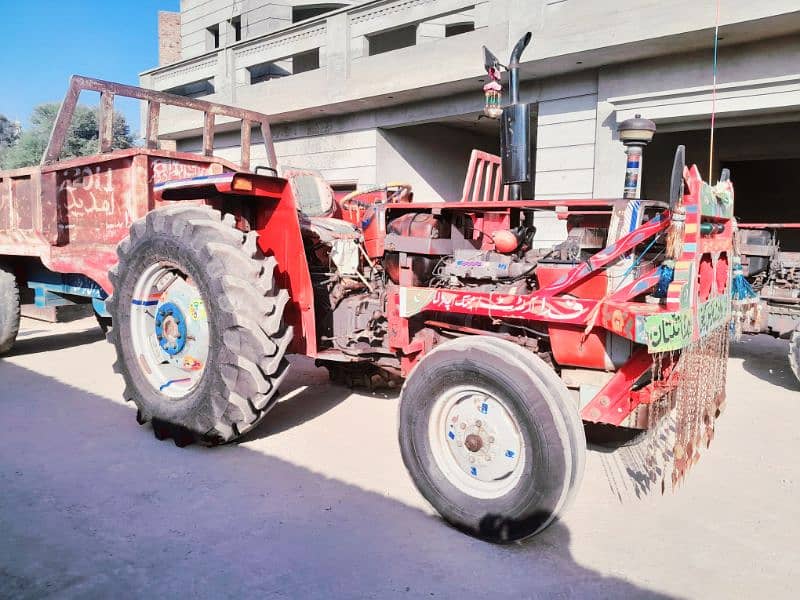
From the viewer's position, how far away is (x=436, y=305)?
3.27m

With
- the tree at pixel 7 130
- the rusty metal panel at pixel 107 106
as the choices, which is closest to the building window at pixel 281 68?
the rusty metal panel at pixel 107 106

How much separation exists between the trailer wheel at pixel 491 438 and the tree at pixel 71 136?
22720 millimetres

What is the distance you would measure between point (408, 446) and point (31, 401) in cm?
356

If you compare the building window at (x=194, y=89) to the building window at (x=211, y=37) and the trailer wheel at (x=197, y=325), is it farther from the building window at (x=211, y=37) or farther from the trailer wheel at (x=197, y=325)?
the trailer wheel at (x=197, y=325)

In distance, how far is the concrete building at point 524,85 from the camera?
8000mm

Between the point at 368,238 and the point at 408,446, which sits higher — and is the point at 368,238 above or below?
above

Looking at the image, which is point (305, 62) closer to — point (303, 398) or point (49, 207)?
point (49, 207)

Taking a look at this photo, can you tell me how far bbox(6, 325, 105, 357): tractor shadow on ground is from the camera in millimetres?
6996

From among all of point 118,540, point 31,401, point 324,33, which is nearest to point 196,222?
point 118,540

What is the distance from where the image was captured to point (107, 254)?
16.6ft

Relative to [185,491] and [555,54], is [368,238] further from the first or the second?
[555,54]

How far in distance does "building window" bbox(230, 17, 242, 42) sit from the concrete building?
3cm

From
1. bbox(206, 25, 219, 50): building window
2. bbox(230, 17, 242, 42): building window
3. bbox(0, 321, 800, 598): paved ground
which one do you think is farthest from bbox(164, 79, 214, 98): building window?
bbox(0, 321, 800, 598): paved ground

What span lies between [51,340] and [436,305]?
248 inches
